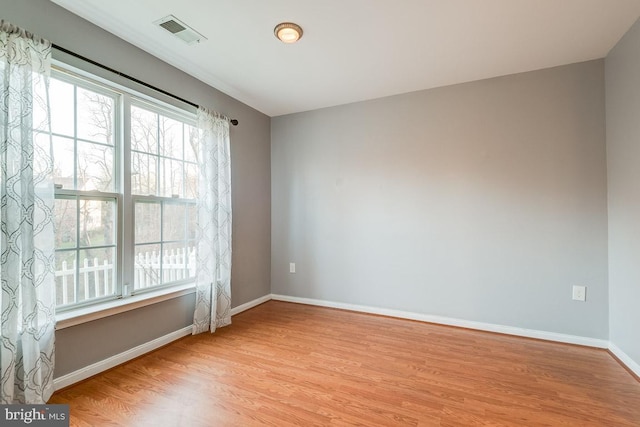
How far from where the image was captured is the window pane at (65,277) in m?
1.90

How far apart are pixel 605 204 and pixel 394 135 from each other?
2.04m

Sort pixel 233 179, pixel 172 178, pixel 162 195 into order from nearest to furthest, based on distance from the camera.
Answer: pixel 162 195 < pixel 172 178 < pixel 233 179

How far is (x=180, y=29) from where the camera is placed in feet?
6.97

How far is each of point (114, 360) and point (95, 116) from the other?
1.89 metres

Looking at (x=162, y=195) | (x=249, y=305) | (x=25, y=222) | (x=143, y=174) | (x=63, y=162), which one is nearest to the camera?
(x=25, y=222)

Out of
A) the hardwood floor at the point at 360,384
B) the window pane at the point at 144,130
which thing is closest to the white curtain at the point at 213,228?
the hardwood floor at the point at 360,384

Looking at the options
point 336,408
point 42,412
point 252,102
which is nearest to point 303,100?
point 252,102

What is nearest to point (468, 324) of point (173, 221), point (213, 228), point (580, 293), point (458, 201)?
point (580, 293)

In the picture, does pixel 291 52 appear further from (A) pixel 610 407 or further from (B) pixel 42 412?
(A) pixel 610 407

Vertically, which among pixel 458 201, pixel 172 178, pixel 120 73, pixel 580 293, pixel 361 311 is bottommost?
pixel 361 311

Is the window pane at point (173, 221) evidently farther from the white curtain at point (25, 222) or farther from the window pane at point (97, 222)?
the white curtain at point (25, 222)

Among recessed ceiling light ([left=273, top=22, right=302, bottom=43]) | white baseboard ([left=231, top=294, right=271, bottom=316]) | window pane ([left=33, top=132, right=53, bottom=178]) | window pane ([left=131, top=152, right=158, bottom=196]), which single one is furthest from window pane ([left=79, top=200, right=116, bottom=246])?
recessed ceiling light ([left=273, top=22, right=302, bottom=43])

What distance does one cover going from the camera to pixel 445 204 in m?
3.03

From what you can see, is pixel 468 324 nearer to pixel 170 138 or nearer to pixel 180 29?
pixel 170 138
